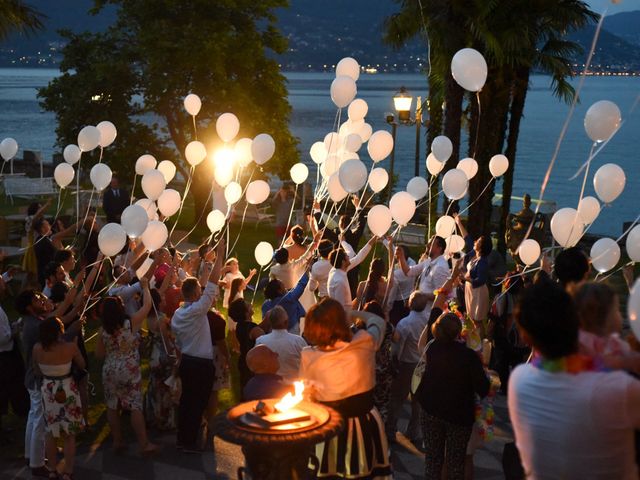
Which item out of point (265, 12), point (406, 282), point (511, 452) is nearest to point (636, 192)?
point (265, 12)

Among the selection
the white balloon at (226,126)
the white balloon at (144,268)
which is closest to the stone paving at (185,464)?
the white balloon at (144,268)

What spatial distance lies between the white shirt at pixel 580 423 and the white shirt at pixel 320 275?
17.9 ft

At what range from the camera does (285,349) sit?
266 inches

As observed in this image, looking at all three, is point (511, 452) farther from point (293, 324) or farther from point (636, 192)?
point (636, 192)

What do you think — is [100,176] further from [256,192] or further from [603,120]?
[603,120]

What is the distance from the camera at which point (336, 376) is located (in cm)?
519

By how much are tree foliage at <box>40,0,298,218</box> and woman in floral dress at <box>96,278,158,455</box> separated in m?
13.9

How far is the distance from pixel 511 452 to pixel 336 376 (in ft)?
5.84

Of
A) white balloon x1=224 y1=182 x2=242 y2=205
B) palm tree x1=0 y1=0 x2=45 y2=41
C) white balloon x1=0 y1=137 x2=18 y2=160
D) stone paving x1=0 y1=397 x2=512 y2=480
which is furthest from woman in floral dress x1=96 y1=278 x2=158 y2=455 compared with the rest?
palm tree x1=0 y1=0 x2=45 y2=41

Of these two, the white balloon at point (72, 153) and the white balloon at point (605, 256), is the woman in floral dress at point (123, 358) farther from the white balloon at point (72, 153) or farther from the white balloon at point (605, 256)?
the white balloon at point (72, 153)

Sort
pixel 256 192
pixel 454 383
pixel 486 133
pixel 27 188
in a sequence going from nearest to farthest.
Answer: pixel 454 383 → pixel 256 192 → pixel 486 133 → pixel 27 188

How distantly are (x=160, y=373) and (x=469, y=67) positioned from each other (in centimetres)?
449

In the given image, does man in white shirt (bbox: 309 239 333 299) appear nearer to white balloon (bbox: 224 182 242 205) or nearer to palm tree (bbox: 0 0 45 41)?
white balloon (bbox: 224 182 242 205)

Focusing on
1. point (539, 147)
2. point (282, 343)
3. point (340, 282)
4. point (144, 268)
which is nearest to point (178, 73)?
point (144, 268)
